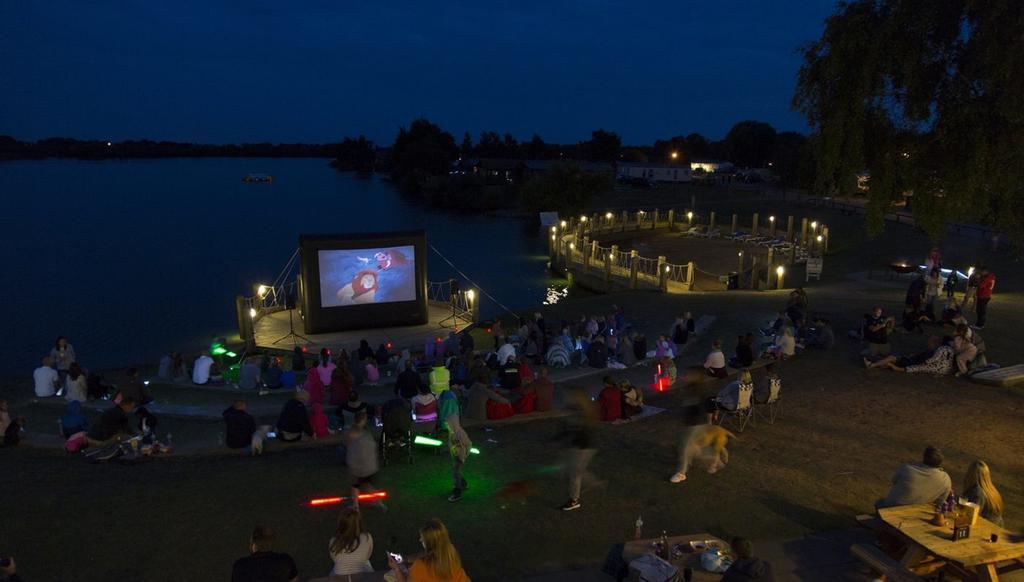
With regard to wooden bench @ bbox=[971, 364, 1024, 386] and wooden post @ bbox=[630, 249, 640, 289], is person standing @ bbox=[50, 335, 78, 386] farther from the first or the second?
wooden post @ bbox=[630, 249, 640, 289]

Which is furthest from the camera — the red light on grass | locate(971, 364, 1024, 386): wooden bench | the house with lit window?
the house with lit window

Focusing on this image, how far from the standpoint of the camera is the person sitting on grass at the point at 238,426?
9.29 metres

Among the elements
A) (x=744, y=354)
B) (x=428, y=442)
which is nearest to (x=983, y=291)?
(x=744, y=354)

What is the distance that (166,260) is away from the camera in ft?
163

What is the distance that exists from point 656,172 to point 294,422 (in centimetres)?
9845

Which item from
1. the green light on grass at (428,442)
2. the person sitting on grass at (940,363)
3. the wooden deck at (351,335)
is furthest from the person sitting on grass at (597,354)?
the wooden deck at (351,335)

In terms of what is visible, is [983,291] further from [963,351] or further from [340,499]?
[340,499]

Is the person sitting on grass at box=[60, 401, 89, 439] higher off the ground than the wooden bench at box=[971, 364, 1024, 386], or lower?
lower

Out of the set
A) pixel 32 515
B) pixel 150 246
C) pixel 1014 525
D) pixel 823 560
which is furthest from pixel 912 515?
pixel 150 246

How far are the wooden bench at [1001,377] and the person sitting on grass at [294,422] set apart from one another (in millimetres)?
11042

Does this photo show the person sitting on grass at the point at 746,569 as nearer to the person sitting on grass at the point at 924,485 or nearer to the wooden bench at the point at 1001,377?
the person sitting on grass at the point at 924,485

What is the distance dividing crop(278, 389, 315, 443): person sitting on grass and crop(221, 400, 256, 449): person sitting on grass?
394 mm

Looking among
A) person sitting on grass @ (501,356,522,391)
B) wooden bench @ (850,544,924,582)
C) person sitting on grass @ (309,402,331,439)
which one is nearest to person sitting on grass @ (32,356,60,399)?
person sitting on grass @ (309,402,331,439)

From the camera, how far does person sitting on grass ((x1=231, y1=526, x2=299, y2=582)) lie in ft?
15.7
